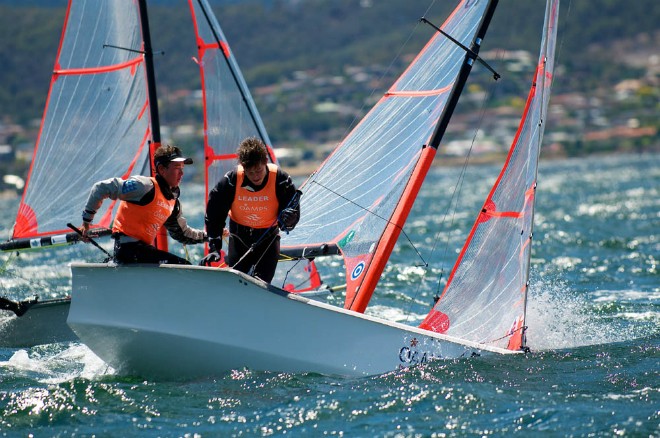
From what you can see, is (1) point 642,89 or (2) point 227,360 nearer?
(2) point 227,360

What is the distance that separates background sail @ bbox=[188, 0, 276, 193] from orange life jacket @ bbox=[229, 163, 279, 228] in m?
3.35

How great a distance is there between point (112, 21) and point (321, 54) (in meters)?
98.0

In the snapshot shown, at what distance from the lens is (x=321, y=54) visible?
108m

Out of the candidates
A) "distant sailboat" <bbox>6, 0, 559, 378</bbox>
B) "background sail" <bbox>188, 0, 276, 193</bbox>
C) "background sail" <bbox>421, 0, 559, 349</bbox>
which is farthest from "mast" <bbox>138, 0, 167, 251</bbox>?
A: "background sail" <bbox>421, 0, 559, 349</bbox>

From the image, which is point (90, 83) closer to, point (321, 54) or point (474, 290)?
point (474, 290)

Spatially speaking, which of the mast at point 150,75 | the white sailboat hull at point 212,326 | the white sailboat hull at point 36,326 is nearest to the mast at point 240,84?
the mast at point 150,75

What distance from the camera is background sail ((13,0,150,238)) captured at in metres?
10.4

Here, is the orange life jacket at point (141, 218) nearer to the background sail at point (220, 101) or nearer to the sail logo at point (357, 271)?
the sail logo at point (357, 271)

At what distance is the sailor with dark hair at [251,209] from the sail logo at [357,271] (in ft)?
2.46

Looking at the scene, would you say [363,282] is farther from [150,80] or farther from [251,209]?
[150,80]

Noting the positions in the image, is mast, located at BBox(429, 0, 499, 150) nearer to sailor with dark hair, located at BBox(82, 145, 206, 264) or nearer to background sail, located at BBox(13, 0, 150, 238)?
sailor with dark hair, located at BBox(82, 145, 206, 264)

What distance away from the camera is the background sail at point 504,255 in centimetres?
749

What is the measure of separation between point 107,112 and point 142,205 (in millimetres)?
4023

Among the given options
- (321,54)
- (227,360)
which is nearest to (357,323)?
(227,360)
